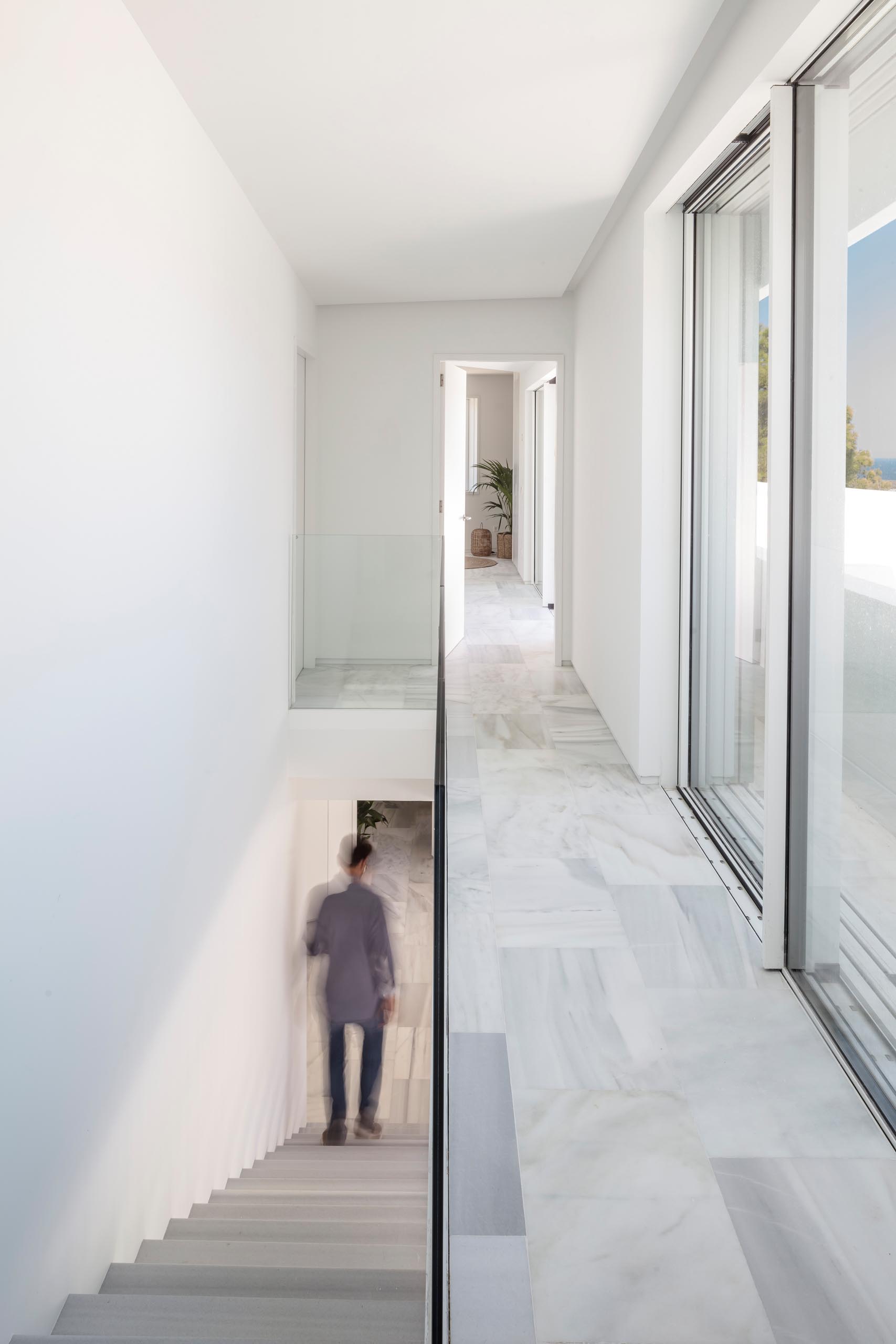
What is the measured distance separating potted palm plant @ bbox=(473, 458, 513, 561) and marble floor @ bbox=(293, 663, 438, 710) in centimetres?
859

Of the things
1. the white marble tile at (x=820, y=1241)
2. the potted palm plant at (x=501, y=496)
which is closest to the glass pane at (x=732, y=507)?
the white marble tile at (x=820, y=1241)

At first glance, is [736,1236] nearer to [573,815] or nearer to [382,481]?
[573,815]

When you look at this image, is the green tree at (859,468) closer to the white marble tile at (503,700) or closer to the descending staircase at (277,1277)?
the descending staircase at (277,1277)

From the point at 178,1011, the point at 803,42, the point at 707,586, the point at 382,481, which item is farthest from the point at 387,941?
the point at 803,42

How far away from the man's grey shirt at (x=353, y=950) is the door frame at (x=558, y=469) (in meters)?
2.65

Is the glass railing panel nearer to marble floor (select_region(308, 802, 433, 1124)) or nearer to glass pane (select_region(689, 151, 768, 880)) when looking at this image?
marble floor (select_region(308, 802, 433, 1124))

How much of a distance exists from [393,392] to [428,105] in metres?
3.91

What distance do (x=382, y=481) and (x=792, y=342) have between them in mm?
5058

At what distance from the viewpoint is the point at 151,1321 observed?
2.58 metres

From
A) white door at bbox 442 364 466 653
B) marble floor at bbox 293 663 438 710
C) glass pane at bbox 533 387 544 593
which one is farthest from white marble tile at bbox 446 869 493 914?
glass pane at bbox 533 387 544 593

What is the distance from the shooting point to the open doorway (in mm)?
7770

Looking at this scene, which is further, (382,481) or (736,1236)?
(382,481)

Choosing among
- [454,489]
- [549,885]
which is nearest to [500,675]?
[454,489]

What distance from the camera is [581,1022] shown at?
280 centimetres
